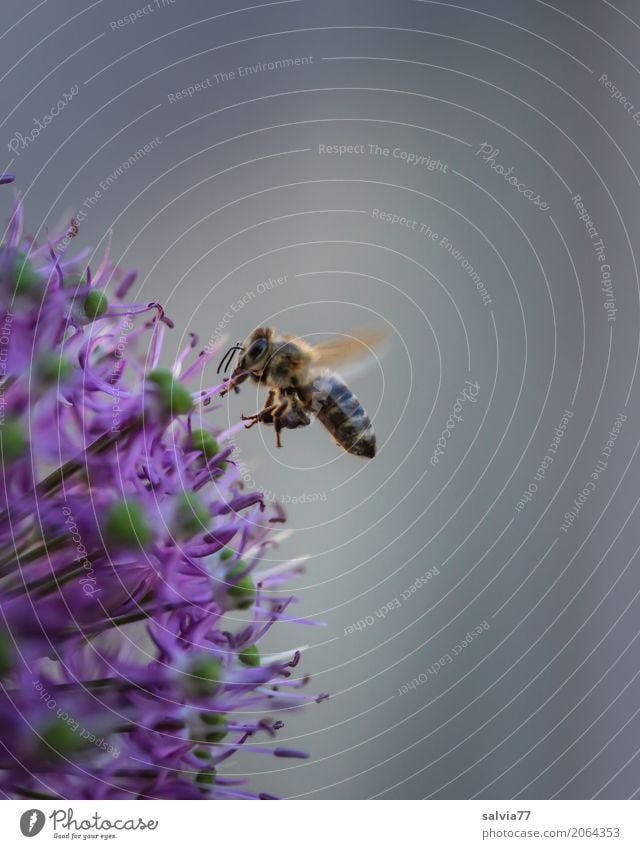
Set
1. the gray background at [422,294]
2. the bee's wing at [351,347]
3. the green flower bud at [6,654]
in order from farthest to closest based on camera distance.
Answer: the gray background at [422,294], the bee's wing at [351,347], the green flower bud at [6,654]

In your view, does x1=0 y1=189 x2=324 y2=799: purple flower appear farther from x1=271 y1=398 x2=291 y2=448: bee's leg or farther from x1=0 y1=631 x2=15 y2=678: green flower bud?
x1=271 y1=398 x2=291 y2=448: bee's leg

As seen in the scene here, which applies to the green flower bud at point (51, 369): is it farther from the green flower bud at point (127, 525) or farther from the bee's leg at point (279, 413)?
the bee's leg at point (279, 413)

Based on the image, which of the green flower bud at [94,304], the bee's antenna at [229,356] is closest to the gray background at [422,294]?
the bee's antenna at [229,356]

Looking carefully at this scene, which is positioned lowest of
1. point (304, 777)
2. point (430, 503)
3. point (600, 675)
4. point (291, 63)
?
point (304, 777)

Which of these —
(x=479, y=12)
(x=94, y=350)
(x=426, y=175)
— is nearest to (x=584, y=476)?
(x=426, y=175)

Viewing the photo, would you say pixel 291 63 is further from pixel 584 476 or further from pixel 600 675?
pixel 600 675

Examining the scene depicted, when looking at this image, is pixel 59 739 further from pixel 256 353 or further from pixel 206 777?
pixel 256 353

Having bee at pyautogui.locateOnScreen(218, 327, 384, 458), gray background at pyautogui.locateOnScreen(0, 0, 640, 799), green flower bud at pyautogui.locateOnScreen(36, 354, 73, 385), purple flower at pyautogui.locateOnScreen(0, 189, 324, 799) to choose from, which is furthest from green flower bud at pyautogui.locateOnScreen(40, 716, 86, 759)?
gray background at pyautogui.locateOnScreen(0, 0, 640, 799)
